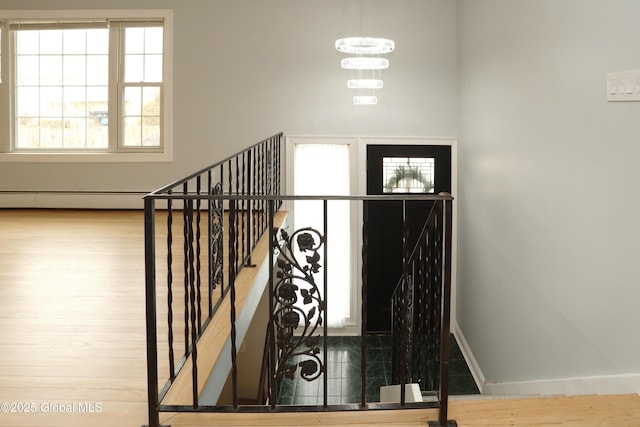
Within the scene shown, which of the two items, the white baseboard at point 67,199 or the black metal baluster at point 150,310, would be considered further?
the white baseboard at point 67,199

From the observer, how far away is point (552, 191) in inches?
149

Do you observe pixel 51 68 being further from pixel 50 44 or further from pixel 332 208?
pixel 332 208

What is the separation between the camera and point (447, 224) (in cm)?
195

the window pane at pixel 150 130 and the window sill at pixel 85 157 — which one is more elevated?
the window pane at pixel 150 130

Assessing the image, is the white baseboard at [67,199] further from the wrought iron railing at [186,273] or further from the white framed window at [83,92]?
the wrought iron railing at [186,273]

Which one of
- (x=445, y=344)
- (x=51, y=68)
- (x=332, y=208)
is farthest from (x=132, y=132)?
(x=445, y=344)

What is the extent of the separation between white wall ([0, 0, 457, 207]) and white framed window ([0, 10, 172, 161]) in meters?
0.20

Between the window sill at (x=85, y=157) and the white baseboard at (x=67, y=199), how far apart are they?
1.33 feet

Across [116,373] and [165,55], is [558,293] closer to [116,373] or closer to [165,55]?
[116,373]

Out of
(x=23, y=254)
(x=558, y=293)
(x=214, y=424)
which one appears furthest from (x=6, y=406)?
(x=558, y=293)

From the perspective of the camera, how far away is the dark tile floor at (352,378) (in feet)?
19.1

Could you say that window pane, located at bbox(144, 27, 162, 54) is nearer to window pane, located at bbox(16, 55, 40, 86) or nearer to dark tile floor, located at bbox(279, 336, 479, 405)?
window pane, located at bbox(16, 55, 40, 86)

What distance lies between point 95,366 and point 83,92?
5273 mm

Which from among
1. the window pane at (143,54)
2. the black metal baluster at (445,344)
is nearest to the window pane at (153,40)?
the window pane at (143,54)
